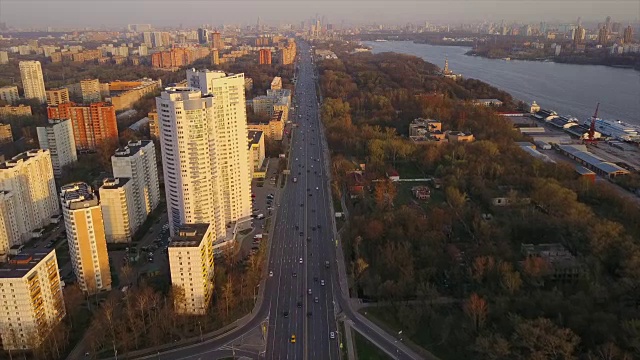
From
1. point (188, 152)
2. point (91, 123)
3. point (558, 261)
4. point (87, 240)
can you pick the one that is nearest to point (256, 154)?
point (188, 152)

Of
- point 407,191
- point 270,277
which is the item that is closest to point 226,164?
point 270,277

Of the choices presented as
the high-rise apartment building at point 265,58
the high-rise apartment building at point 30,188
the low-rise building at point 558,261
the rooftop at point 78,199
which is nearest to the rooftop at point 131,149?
the high-rise apartment building at point 30,188

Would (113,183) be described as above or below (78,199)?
below

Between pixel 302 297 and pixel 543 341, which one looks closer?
pixel 543 341

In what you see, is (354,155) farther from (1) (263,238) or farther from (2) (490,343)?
(2) (490,343)

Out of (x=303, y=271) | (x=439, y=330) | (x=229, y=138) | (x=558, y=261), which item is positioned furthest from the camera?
(x=229, y=138)

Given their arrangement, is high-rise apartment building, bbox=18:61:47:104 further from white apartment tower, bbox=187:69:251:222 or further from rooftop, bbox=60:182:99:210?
rooftop, bbox=60:182:99:210

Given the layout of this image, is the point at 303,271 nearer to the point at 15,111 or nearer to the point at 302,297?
the point at 302,297
